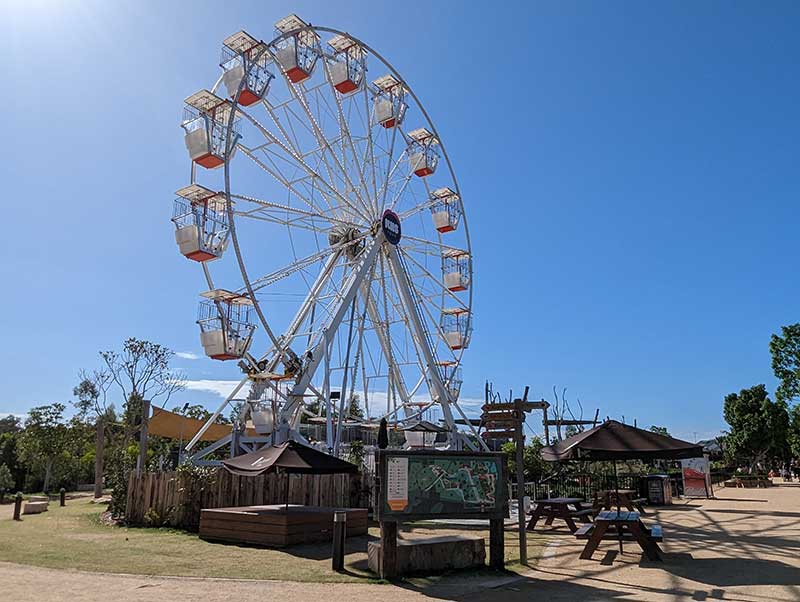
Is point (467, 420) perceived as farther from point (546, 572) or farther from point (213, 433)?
point (546, 572)

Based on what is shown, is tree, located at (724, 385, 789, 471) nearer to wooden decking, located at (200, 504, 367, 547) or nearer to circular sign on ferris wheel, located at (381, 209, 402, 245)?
circular sign on ferris wheel, located at (381, 209, 402, 245)

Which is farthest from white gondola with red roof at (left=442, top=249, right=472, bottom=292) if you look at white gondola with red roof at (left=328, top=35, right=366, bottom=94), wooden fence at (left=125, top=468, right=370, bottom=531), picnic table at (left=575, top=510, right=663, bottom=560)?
picnic table at (left=575, top=510, right=663, bottom=560)

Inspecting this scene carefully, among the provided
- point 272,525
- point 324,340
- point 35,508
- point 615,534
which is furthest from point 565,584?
point 35,508

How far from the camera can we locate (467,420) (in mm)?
24797

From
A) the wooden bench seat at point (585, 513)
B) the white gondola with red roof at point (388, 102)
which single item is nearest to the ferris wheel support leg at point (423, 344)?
the white gondola with red roof at point (388, 102)

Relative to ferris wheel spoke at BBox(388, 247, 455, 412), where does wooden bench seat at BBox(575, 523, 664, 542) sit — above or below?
below

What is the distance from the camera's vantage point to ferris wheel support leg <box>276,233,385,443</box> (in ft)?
60.7

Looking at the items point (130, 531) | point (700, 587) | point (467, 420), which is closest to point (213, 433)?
point (467, 420)

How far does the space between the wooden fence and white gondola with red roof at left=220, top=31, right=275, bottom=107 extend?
10.5 m

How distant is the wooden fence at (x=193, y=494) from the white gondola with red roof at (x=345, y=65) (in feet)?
41.4

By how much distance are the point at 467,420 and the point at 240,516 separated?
46.9 ft

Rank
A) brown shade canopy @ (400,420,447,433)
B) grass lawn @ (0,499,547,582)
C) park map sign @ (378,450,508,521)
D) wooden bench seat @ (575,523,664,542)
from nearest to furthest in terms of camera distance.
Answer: park map sign @ (378,450,508,521) → grass lawn @ (0,499,547,582) → wooden bench seat @ (575,523,664,542) → brown shade canopy @ (400,420,447,433)

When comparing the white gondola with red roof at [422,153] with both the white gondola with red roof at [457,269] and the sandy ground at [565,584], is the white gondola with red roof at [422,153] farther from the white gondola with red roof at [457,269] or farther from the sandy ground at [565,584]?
the sandy ground at [565,584]

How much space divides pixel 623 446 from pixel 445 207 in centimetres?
1679
